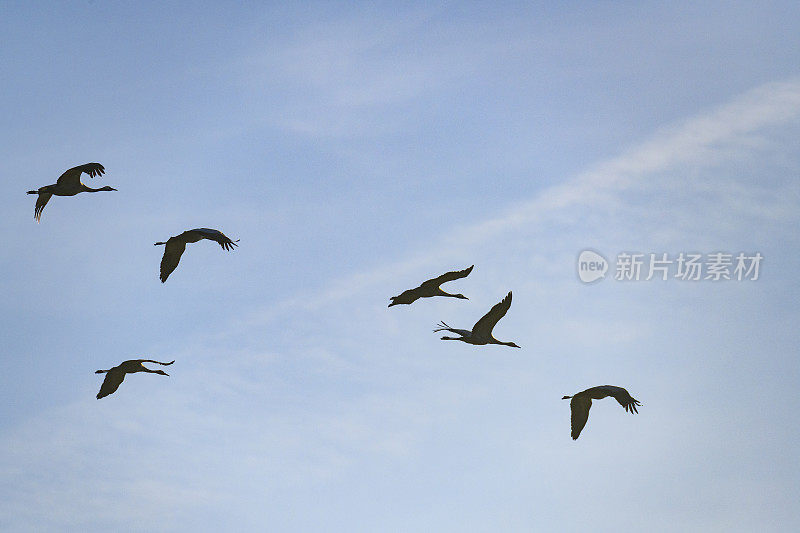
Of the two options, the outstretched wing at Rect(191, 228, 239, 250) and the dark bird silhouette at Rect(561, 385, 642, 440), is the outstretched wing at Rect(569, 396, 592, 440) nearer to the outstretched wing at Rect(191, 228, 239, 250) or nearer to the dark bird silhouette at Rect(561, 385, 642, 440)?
the dark bird silhouette at Rect(561, 385, 642, 440)

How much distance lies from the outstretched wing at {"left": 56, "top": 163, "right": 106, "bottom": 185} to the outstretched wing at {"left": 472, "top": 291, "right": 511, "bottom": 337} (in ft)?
44.8

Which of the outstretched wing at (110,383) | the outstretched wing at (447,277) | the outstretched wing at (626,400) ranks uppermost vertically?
the outstretched wing at (447,277)

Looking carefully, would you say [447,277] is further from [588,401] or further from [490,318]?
[588,401]

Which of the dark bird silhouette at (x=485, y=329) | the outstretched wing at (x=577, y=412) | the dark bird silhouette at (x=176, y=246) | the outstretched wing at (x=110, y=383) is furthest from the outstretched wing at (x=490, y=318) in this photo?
the outstretched wing at (x=110, y=383)

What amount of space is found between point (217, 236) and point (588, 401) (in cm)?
1408

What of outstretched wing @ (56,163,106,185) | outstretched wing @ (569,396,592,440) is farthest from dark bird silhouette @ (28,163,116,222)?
outstretched wing @ (569,396,592,440)

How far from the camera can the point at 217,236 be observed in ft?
108

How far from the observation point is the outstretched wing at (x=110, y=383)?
35.0 metres

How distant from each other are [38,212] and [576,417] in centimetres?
2183

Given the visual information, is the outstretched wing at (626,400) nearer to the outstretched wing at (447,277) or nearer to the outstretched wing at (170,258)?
the outstretched wing at (447,277)

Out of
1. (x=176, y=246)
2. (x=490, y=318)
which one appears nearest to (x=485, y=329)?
(x=490, y=318)

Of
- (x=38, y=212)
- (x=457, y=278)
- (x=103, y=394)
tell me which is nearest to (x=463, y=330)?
(x=457, y=278)

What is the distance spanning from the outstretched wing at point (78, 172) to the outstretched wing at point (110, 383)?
7.09 metres

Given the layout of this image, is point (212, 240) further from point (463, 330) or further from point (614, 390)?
point (614, 390)
